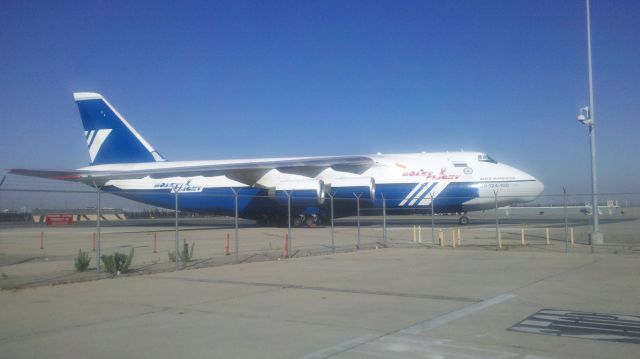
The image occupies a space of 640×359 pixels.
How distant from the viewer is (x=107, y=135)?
3400 cm

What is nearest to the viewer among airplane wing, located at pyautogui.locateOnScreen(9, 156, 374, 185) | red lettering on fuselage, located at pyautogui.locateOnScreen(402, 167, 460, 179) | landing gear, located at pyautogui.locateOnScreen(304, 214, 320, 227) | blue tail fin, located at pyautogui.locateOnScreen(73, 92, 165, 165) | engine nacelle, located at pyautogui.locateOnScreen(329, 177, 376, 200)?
airplane wing, located at pyautogui.locateOnScreen(9, 156, 374, 185)

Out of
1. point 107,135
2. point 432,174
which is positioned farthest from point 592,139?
point 107,135

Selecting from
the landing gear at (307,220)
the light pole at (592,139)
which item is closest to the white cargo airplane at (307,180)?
the landing gear at (307,220)

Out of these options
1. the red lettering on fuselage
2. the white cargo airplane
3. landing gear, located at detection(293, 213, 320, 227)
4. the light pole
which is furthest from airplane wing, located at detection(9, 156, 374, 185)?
the light pole

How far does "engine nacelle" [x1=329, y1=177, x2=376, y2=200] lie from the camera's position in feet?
97.7

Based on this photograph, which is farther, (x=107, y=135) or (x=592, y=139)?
(x=107, y=135)

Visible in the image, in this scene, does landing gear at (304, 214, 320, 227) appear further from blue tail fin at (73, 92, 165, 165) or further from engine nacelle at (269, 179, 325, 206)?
blue tail fin at (73, 92, 165, 165)

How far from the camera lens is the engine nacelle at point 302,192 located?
29.4 m

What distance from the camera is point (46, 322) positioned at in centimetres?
679

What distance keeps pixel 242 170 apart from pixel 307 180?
12.0ft

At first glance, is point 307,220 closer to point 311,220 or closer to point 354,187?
point 311,220

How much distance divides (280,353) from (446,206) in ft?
88.4

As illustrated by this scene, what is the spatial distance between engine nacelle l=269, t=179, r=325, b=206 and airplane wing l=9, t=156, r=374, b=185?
90cm

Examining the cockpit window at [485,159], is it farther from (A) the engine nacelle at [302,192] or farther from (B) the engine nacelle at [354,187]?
(A) the engine nacelle at [302,192]
